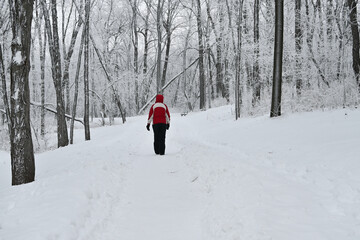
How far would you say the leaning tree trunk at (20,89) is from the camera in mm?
5395

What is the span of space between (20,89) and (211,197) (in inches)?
174

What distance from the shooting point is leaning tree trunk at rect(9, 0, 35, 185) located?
539 cm

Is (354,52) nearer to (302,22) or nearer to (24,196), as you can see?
(302,22)

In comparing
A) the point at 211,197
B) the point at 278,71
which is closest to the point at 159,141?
the point at 211,197

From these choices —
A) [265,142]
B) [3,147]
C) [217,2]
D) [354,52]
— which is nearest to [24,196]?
[265,142]

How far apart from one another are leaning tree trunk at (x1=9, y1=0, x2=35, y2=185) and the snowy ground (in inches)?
27.5

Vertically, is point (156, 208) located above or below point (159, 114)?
below

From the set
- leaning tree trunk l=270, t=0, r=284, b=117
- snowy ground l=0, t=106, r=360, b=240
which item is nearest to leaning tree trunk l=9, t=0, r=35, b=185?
snowy ground l=0, t=106, r=360, b=240

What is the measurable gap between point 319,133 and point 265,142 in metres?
1.56

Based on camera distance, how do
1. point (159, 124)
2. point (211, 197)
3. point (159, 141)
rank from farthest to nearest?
point (159, 124), point (159, 141), point (211, 197)

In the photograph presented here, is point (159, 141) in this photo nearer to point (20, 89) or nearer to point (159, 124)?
point (159, 124)

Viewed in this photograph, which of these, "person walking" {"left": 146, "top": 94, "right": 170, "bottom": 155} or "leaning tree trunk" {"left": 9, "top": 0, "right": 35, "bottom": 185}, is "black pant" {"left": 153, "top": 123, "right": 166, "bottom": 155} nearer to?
"person walking" {"left": 146, "top": 94, "right": 170, "bottom": 155}

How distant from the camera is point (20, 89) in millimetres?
5438

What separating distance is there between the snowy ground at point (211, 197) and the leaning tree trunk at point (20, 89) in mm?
698
